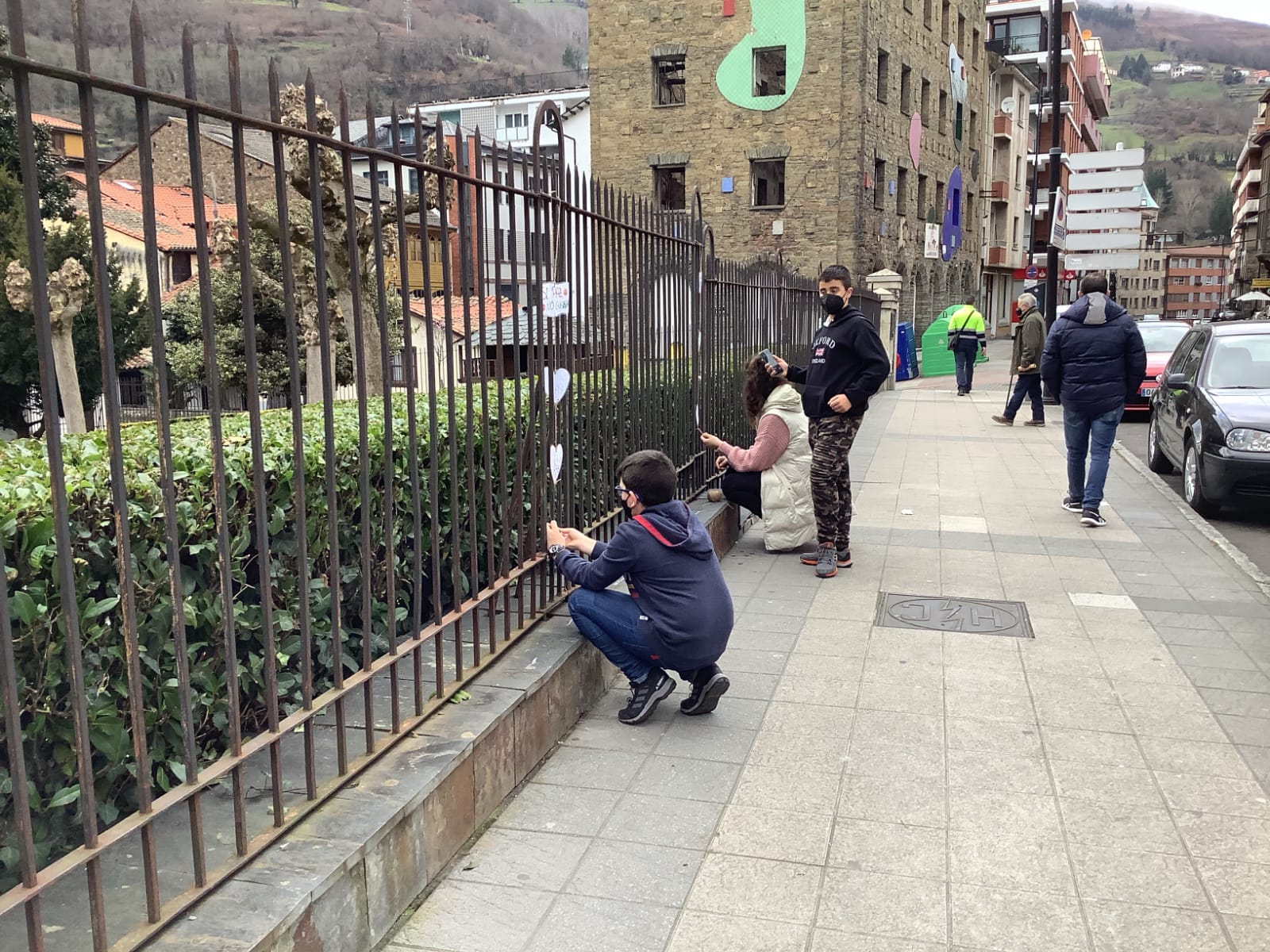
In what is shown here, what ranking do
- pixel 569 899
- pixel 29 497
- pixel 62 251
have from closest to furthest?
pixel 29 497, pixel 569 899, pixel 62 251

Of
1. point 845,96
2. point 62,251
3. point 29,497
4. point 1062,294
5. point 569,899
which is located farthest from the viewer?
point 1062,294

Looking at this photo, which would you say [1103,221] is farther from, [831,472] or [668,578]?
[668,578]

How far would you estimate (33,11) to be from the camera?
2.06m

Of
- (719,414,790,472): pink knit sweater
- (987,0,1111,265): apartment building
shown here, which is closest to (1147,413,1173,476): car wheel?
(719,414,790,472): pink knit sweater

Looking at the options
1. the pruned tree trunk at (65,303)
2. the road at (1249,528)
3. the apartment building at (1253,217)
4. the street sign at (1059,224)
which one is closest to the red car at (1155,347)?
the street sign at (1059,224)

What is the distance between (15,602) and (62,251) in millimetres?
16674

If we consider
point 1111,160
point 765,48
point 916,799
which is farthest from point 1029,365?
point 765,48

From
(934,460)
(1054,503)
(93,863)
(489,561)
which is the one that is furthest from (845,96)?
(93,863)

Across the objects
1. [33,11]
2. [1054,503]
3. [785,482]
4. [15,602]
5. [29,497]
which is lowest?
[1054,503]

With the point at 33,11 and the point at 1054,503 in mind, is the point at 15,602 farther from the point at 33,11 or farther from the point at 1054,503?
the point at 1054,503

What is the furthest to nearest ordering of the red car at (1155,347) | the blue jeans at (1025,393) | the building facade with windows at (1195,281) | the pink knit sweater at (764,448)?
the building facade with windows at (1195,281), the red car at (1155,347), the blue jeans at (1025,393), the pink knit sweater at (764,448)

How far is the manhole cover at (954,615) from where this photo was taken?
18.8 ft

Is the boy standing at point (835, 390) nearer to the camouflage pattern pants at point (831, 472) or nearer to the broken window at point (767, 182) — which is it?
the camouflage pattern pants at point (831, 472)

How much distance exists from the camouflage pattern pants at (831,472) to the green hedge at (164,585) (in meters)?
2.84
